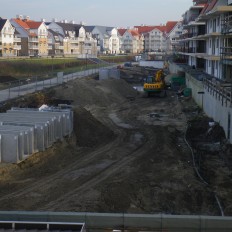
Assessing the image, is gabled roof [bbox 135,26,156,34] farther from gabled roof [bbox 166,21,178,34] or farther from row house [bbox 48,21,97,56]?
row house [bbox 48,21,97,56]

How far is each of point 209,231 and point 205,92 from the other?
77.4 ft

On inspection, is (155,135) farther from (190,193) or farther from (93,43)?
(93,43)

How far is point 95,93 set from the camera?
4303cm

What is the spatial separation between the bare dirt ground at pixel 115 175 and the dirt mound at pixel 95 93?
33.8 ft

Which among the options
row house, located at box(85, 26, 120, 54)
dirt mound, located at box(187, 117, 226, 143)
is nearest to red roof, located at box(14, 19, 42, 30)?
row house, located at box(85, 26, 120, 54)

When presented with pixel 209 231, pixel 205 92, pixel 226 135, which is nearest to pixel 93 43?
pixel 205 92

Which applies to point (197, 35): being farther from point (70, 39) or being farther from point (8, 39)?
point (70, 39)

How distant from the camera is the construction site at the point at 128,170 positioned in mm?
15000

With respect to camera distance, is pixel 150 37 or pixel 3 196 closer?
pixel 3 196

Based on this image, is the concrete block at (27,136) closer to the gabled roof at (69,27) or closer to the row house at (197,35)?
the row house at (197,35)

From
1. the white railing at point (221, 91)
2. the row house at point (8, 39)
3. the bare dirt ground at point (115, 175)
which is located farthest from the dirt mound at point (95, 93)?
the row house at point (8, 39)

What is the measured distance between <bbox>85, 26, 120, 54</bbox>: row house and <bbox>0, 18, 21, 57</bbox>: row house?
52906 millimetres

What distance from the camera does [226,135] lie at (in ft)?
78.1

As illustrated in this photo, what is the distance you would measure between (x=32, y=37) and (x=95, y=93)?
6587cm
